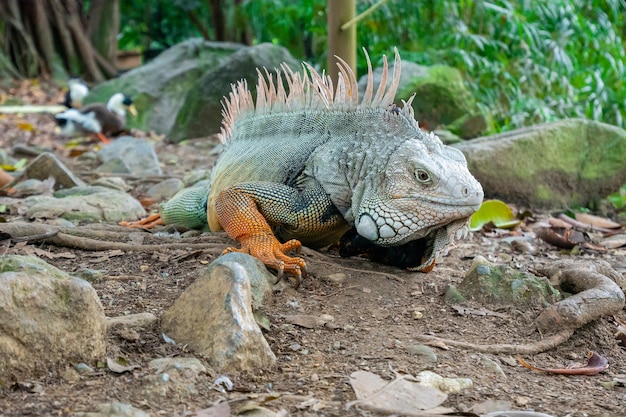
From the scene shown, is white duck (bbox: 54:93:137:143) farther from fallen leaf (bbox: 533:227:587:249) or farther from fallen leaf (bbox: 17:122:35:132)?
fallen leaf (bbox: 533:227:587:249)

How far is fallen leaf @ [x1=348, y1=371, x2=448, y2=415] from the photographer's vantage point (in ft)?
9.75

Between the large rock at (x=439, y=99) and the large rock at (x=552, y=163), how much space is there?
1924 millimetres

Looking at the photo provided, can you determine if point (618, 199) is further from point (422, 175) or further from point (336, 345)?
point (336, 345)

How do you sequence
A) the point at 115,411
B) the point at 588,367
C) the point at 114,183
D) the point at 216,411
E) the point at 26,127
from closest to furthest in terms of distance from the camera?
the point at 115,411
the point at 216,411
the point at 588,367
the point at 114,183
the point at 26,127

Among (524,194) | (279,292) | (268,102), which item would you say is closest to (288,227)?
(279,292)

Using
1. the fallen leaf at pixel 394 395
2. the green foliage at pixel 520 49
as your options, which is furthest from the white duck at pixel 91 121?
the fallen leaf at pixel 394 395

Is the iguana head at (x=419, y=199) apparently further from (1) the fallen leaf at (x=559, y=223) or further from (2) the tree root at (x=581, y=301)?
(1) the fallen leaf at (x=559, y=223)

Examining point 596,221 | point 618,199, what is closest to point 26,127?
point 618,199

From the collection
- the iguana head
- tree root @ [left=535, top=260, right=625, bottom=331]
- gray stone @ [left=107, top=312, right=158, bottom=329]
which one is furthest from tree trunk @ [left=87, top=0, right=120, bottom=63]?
gray stone @ [left=107, top=312, right=158, bottom=329]

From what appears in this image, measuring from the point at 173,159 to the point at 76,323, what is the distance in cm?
728

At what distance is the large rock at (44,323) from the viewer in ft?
9.62

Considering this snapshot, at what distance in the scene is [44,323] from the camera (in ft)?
9.86

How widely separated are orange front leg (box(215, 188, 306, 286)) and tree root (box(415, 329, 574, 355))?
84 cm

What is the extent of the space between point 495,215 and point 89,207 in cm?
336
